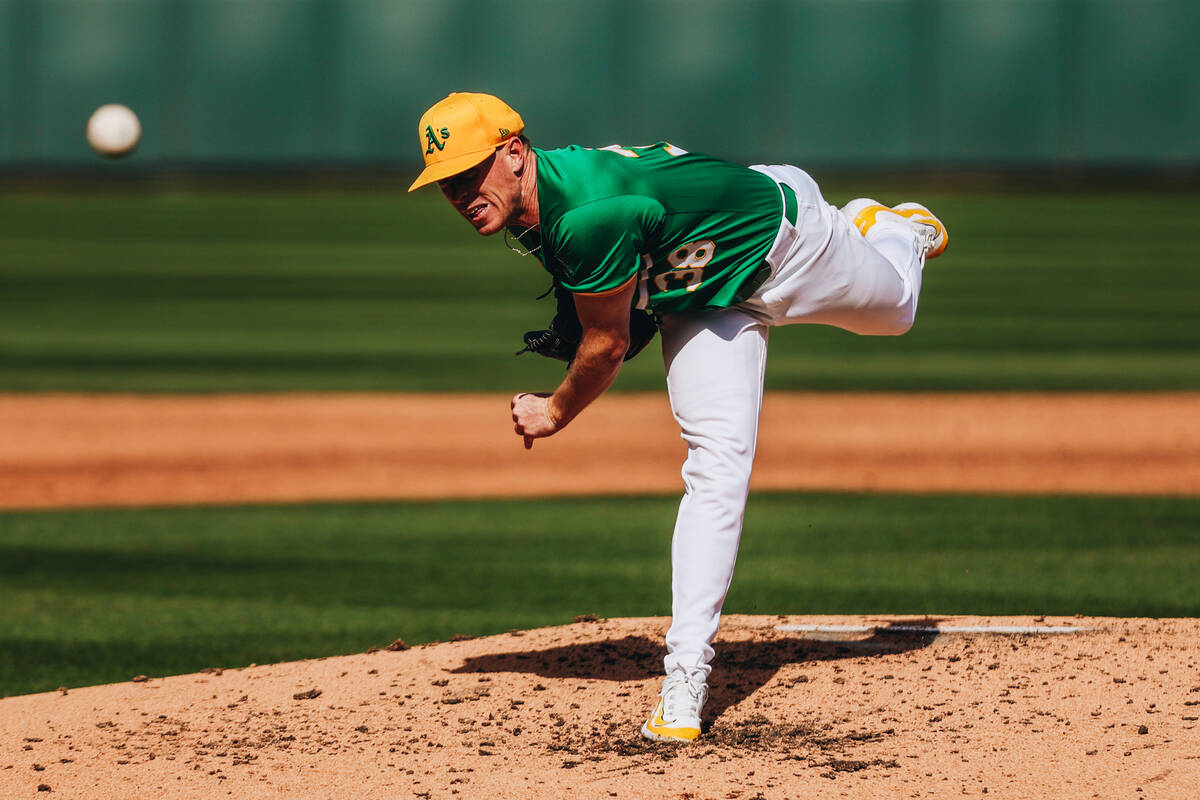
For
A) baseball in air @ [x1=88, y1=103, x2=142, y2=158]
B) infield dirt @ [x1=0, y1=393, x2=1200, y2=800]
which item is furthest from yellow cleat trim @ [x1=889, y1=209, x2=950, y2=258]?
baseball in air @ [x1=88, y1=103, x2=142, y2=158]

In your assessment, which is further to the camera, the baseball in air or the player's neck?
the baseball in air

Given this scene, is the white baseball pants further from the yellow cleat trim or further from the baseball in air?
the baseball in air

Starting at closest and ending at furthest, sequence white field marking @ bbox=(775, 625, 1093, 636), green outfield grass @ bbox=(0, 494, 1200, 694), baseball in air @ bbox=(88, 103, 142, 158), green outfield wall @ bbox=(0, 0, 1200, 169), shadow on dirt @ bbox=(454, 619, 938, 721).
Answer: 1. shadow on dirt @ bbox=(454, 619, 938, 721)
2. white field marking @ bbox=(775, 625, 1093, 636)
3. green outfield grass @ bbox=(0, 494, 1200, 694)
4. baseball in air @ bbox=(88, 103, 142, 158)
5. green outfield wall @ bbox=(0, 0, 1200, 169)

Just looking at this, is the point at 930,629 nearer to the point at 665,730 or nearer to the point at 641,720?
the point at 641,720

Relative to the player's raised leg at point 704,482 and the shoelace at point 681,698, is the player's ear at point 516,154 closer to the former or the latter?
the player's raised leg at point 704,482

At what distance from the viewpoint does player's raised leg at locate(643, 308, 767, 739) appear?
3.85 m

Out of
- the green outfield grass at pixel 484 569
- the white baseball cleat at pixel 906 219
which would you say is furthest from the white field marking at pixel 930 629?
the white baseball cleat at pixel 906 219

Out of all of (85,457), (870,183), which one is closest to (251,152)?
(870,183)

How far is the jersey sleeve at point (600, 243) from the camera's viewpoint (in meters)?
3.53

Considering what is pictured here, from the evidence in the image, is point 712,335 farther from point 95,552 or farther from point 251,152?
point 251,152

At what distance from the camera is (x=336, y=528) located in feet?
24.8

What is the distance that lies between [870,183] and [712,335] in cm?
2481

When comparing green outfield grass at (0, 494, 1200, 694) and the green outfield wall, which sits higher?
the green outfield wall

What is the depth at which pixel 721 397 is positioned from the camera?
3854 millimetres
